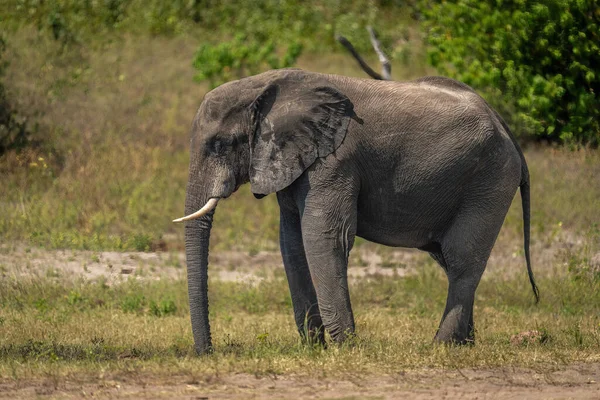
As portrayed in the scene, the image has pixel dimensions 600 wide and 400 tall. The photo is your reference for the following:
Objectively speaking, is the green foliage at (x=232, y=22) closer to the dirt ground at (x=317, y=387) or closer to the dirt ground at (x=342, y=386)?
the dirt ground at (x=342, y=386)

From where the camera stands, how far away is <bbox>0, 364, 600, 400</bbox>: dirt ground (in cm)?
694

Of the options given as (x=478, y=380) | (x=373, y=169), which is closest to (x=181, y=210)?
(x=373, y=169)

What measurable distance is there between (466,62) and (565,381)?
35.3 ft

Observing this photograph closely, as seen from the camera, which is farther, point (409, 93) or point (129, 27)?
point (129, 27)

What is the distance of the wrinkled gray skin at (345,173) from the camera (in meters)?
8.50

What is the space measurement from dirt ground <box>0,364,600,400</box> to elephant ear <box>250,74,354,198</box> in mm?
1808

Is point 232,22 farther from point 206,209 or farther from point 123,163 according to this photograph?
point 206,209

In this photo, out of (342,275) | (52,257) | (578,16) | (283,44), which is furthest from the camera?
(283,44)

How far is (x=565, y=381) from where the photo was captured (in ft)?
25.1

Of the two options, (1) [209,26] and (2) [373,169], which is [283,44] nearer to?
(1) [209,26]

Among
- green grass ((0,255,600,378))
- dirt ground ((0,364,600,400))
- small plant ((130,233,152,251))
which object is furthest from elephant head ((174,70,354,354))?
small plant ((130,233,152,251))

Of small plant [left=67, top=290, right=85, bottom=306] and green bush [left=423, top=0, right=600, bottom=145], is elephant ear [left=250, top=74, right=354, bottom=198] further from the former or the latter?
green bush [left=423, top=0, right=600, bottom=145]

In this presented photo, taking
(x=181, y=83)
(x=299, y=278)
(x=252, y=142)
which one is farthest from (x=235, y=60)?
(x=252, y=142)

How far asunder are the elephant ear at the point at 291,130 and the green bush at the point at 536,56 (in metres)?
7.08
